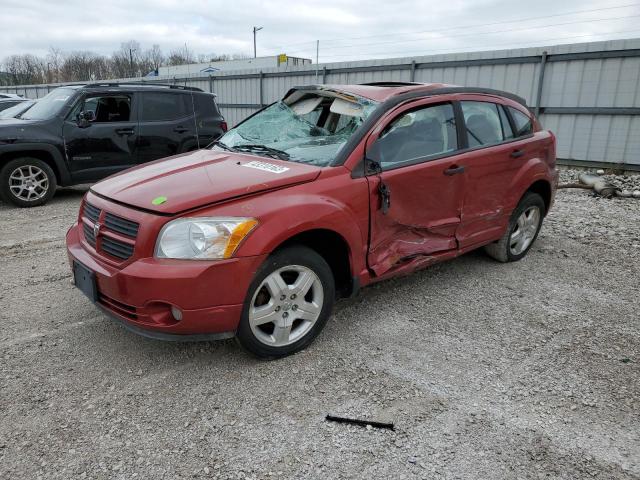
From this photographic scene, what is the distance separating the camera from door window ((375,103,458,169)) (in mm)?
3621

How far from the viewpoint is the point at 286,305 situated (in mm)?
3100

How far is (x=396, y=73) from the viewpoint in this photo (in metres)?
12.5

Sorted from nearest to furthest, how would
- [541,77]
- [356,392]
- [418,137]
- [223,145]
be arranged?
[356,392]
[418,137]
[223,145]
[541,77]

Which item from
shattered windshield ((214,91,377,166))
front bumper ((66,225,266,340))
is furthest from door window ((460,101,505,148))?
front bumper ((66,225,266,340))

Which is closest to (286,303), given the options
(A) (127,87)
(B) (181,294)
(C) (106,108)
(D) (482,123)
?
(B) (181,294)

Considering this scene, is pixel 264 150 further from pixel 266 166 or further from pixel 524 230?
pixel 524 230

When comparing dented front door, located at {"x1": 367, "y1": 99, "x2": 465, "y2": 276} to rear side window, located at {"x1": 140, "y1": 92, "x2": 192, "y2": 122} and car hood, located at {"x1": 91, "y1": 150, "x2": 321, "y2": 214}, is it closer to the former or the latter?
car hood, located at {"x1": 91, "y1": 150, "x2": 321, "y2": 214}

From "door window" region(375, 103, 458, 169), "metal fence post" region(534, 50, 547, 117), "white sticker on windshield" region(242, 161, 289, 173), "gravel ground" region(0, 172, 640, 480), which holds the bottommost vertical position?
"gravel ground" region(0, 172, 640, 480)

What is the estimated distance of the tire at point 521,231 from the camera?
4891 millimetres

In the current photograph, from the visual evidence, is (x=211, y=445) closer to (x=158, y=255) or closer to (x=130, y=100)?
(x=158, y=255)

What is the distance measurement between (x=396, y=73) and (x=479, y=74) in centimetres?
219

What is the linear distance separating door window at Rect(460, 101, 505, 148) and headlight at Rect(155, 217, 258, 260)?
2427mm

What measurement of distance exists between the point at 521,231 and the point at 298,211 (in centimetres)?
299

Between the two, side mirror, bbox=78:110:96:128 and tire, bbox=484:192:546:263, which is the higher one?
side mirror, bbox=78:110:96:128
